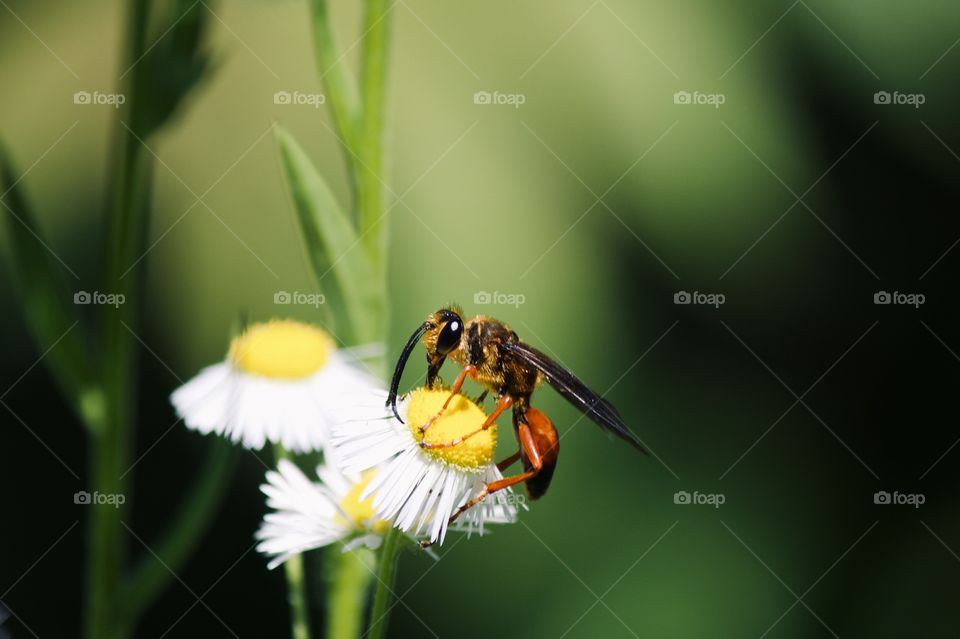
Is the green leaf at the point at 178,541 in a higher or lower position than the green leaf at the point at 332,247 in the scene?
lower

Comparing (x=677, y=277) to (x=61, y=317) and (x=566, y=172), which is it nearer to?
(x=566, y=172)

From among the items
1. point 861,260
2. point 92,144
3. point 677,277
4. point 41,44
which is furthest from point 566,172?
point 41,44
